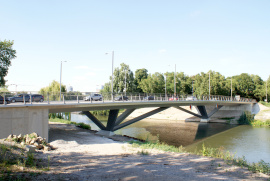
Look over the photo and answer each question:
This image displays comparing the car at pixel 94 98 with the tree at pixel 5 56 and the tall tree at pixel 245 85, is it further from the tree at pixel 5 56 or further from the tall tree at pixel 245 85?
the tall tree at pixel 245 85

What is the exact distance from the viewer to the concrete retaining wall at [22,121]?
15734 mm

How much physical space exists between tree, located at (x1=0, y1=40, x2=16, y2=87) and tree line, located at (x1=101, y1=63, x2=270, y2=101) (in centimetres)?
3148

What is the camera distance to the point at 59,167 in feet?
27.2

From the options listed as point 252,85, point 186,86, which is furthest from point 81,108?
point 252,85

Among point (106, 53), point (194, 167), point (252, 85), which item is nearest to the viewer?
point (194, 167)

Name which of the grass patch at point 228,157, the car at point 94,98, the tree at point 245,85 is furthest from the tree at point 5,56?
the tree at point 245,85

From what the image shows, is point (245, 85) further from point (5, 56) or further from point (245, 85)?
point (5, 56)

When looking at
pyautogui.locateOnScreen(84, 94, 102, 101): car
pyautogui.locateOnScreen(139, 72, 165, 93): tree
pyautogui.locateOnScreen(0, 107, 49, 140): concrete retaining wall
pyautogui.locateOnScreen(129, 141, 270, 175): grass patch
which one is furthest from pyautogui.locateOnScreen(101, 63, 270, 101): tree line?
pyautogui.locateOnScreen(0, 107, 49, 140): concrete retaining wall

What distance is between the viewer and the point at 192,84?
6700 cm

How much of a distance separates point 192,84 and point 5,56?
51.6m

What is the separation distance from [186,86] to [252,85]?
861 inches

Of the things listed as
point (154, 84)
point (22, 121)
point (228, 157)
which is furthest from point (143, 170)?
point (154, 84)

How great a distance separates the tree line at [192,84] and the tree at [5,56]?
31485 mm

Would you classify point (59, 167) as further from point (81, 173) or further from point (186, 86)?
point (186, 86)
